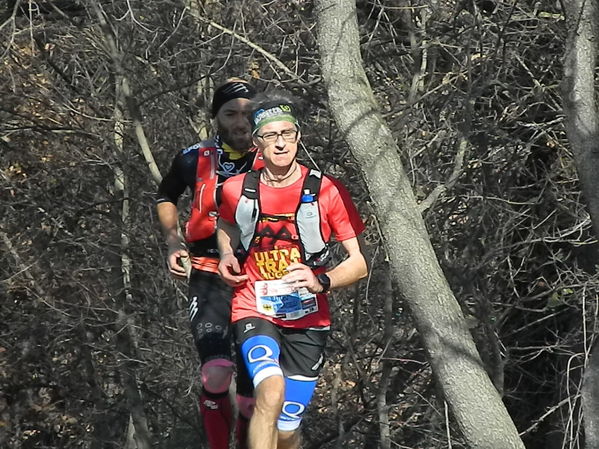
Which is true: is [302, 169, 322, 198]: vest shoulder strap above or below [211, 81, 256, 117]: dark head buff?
below

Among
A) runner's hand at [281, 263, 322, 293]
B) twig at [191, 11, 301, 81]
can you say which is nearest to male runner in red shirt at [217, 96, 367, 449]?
runner's hand at [281, 263, 322, 293]

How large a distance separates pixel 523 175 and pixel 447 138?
1011mm

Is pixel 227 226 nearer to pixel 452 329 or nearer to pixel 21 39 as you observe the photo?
pixel 452 329

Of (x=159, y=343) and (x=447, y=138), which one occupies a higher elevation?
(x=447, y=138)

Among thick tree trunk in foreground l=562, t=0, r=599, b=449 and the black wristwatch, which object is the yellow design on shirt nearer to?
the black wristwatch

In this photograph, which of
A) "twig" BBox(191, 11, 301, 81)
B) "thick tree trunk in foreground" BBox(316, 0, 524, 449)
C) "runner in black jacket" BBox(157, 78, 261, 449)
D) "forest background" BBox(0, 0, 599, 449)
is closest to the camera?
"thick tree trunk in foreground" BBox(316, 0, 524, 449)

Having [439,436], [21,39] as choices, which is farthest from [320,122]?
[21,39]

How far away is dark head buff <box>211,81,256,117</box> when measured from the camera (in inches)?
214

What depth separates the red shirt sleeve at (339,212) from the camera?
4.86 m

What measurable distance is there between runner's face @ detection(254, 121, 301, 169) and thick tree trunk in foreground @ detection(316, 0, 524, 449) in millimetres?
231

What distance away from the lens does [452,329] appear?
4.69 m

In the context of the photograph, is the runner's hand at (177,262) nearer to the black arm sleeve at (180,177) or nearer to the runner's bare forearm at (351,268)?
the black arm sleeve at (180,177)

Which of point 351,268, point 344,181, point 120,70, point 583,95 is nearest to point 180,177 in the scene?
point 351,268

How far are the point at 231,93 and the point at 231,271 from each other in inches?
39.8
